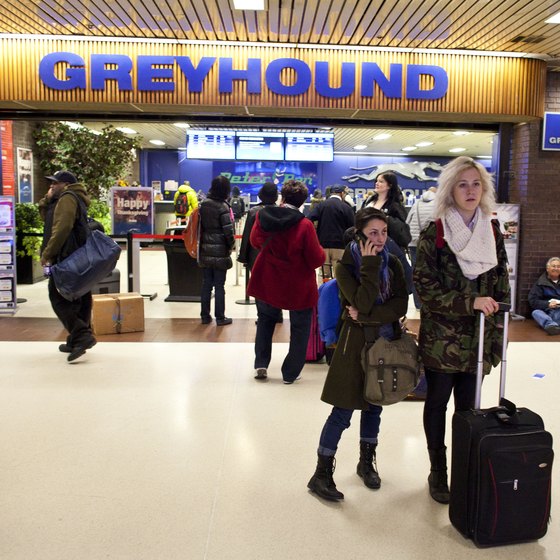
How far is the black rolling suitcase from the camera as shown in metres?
2.46

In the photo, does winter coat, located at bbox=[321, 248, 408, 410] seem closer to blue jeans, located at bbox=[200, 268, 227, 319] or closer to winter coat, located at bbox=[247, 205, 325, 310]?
winter coat, located at bbox=[247, 205, 325, 310]

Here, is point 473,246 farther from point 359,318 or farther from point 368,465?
point 368,465

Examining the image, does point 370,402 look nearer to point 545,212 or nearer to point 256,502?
point 256,502

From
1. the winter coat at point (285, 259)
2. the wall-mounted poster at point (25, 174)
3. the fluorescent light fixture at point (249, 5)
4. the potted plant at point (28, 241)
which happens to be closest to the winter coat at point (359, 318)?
the winter coat at point (285, 259)

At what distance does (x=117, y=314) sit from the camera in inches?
257

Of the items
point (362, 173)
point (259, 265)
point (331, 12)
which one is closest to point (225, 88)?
point (331, 12)

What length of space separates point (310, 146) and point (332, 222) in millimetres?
5370

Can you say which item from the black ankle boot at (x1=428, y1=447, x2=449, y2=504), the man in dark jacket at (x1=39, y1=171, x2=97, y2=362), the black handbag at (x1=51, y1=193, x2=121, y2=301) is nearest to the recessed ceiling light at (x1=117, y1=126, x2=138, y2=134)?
the man in dark jacket at (x1=39, y1=171, x2=97, y2=362)

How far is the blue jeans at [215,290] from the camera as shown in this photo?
690cm

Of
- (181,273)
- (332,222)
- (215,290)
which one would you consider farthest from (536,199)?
(181,273)

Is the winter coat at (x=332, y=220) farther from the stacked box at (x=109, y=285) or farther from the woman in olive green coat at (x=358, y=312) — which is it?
the woman in olive green coat at (x=358, y=312)

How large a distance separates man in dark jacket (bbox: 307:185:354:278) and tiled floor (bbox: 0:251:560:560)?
1.91 metres

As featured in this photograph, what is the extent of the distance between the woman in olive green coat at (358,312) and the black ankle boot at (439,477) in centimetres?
34

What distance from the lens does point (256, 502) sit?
2.97 meters
